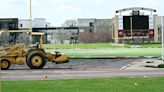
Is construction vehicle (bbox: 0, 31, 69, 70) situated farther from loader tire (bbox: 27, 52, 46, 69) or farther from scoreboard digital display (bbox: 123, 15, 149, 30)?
scoreboard digital display (bbox: 123, 15, 149, 30)

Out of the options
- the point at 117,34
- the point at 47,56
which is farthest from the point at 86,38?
the point at 47,56

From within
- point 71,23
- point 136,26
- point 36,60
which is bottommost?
point 36,60

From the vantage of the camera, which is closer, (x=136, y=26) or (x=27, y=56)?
(x=27, y=56)

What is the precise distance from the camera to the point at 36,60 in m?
32.2

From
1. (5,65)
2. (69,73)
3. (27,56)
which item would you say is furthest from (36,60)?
(69,73)

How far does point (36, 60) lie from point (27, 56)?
0.64m

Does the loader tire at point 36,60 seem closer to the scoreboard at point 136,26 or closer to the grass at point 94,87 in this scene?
the grass at point 94,87

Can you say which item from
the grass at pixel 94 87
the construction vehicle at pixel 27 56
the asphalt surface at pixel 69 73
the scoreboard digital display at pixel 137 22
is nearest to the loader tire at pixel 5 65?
the construction vehicle at pixel 27 56

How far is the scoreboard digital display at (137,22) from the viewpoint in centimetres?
11306

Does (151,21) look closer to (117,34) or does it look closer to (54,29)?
(117,34)

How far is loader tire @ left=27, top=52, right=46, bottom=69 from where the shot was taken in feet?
105

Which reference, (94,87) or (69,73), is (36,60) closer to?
(69,73)

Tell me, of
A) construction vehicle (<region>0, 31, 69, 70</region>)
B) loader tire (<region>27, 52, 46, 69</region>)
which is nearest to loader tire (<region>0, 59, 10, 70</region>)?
construction vehicle (<region>0, 31, 69, 70</region>)

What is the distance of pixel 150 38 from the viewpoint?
12025cm
